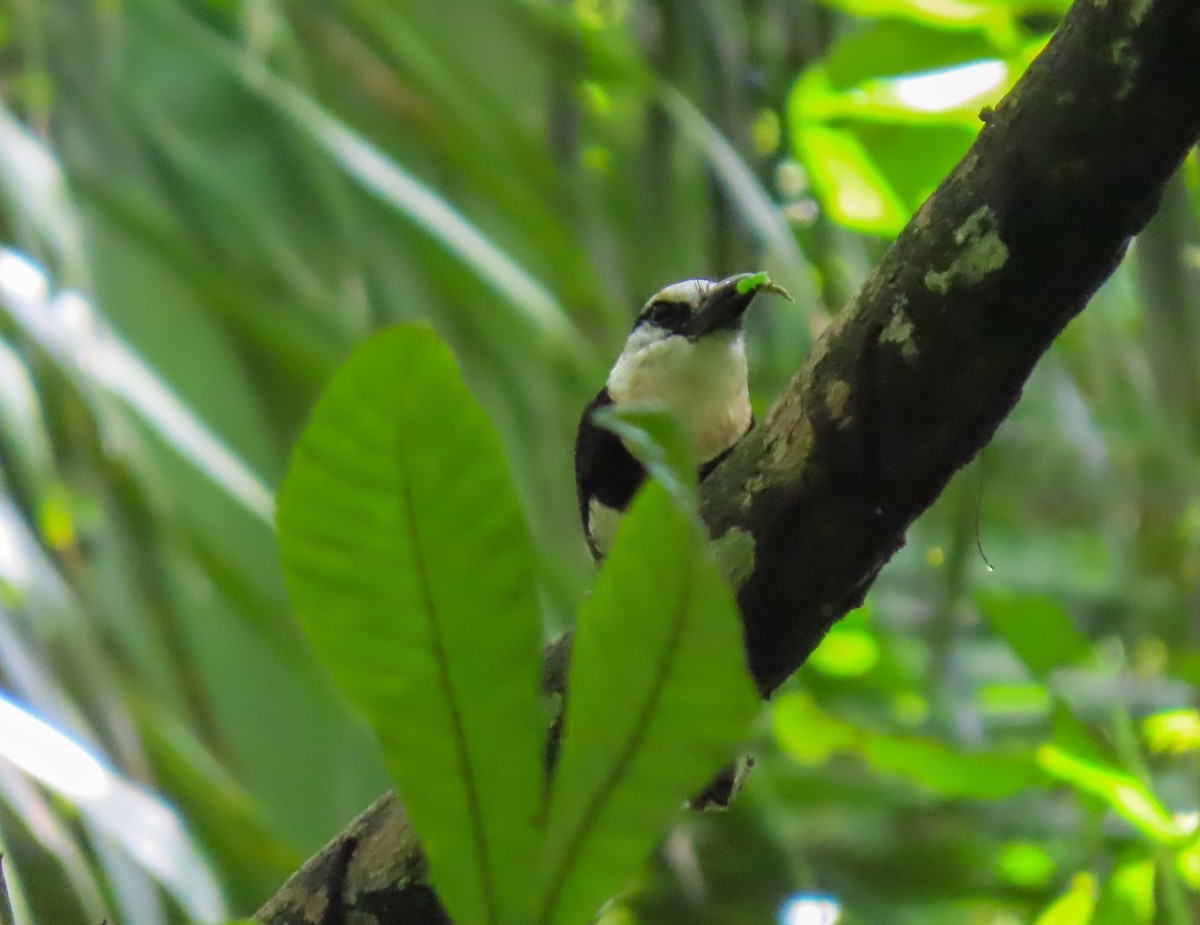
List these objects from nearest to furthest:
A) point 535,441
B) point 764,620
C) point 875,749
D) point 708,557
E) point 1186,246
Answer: point 708,557 → point 764,620 → point 1186,246 → point 875,749 → point 535,441

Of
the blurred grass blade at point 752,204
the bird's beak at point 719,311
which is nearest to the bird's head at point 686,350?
the bird's beak at point 719,311

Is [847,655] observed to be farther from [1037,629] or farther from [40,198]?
[40,198]

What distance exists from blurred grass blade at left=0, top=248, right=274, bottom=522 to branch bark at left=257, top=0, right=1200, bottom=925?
43 centimetres

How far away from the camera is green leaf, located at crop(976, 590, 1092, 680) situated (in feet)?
2.98

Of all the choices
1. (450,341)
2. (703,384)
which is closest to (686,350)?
(703,384)

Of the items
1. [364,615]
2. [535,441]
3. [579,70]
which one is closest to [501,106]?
[579,70]

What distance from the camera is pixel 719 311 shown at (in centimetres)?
123

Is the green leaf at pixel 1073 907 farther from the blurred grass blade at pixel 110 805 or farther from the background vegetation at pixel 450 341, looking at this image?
the blurred grass blade at pixel 110 805

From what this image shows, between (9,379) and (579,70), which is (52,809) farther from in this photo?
(579,70)

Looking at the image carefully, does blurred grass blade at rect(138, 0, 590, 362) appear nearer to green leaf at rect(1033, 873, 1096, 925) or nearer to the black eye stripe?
the black eye stripe

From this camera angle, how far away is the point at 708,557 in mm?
270

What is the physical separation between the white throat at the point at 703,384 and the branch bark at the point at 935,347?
2.20 ft

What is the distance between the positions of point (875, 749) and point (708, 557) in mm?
739

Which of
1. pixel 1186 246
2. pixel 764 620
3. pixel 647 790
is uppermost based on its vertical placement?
pixel 1186 246
